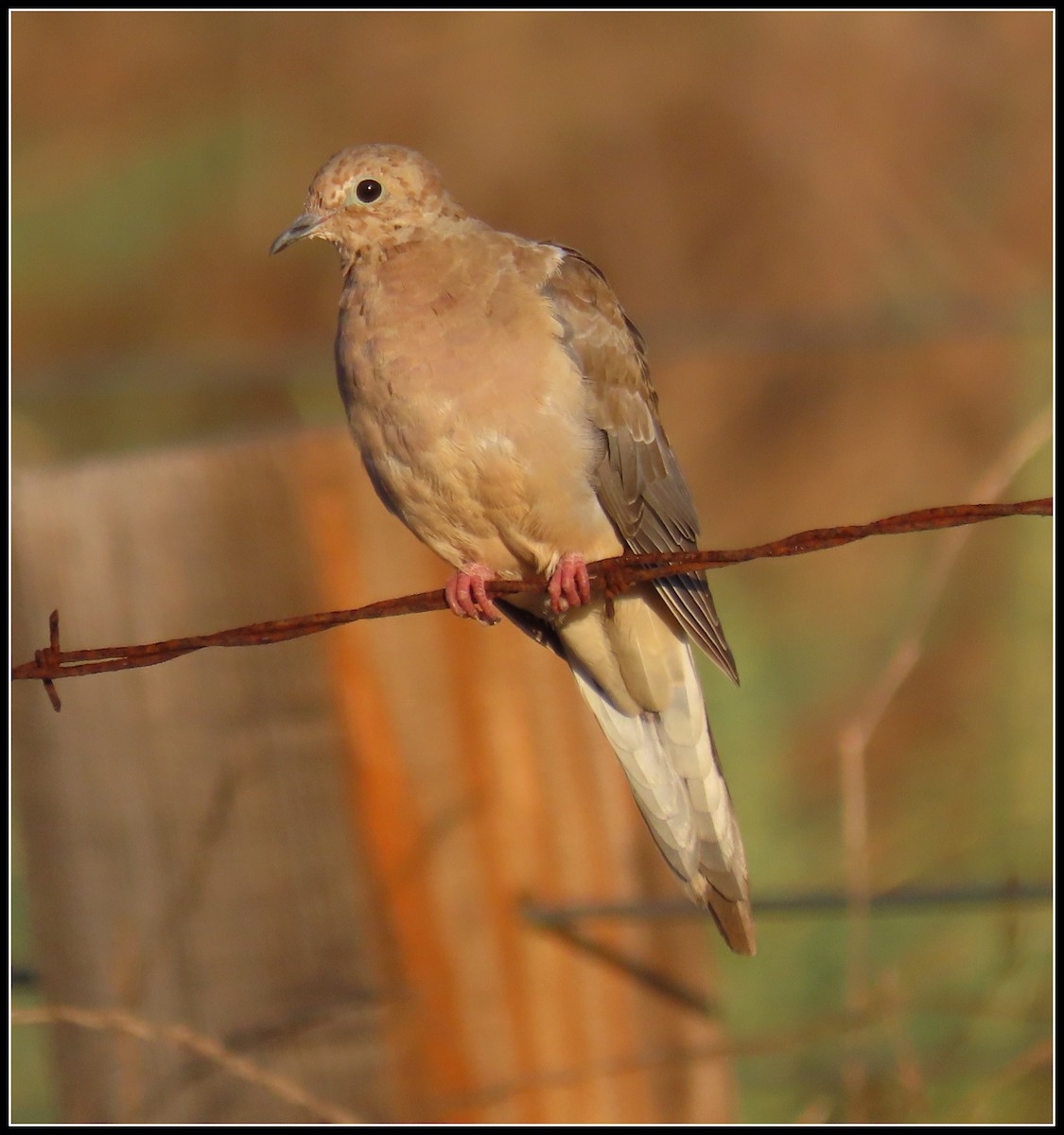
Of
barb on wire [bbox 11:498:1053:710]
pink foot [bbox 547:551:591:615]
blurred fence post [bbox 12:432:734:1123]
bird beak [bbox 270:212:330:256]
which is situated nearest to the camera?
barb on wire [bbox 11:498:1053:710]

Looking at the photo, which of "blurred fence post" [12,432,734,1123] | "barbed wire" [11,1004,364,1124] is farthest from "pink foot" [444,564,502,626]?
"barbed wire" [11,1004,364,1124]

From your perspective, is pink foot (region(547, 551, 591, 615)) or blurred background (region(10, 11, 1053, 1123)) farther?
pink foot (region(547, 551, 591, 615))

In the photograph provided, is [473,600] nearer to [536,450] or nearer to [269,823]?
[536,450]

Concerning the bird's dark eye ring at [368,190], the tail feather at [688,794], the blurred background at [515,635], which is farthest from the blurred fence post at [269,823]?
the bird's dark eye ring at [368,190]

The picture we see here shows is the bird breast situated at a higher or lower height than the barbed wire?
higher

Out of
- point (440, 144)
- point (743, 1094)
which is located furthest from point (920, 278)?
point (743, 1094)

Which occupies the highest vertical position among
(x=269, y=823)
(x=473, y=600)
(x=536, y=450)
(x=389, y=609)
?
(x=536, y=450)

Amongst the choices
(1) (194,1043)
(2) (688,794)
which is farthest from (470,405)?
(1) (194,1043)

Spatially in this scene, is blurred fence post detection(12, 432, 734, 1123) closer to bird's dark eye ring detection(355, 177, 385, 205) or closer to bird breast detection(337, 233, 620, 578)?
bird breast detection(337, 233, 620, 578)
